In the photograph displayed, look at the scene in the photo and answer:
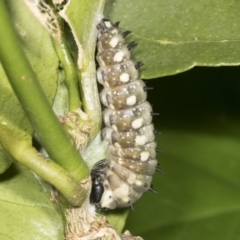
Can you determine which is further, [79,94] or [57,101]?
[57,101]

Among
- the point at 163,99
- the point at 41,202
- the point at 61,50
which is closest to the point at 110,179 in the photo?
the point at 41,202

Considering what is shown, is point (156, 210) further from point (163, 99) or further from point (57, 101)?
point (57, 101)

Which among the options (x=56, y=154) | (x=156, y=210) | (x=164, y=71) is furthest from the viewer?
(x=156, y=210)

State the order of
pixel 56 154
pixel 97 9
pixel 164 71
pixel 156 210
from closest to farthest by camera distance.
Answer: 1. pixel 56 154
2. pixel 97 9
3. pixel 164 71
4. pixel 156 210

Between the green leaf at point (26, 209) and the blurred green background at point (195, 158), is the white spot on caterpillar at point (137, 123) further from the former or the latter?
the blurred green background at point (195, 158)

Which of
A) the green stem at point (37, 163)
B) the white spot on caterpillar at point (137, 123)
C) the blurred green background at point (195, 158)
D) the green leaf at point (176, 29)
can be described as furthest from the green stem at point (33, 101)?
the blurred green background at point (195, 158)

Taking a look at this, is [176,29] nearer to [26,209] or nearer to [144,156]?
[144,156]

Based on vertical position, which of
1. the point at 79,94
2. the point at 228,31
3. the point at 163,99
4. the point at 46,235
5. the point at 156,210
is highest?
the point at 79,94
